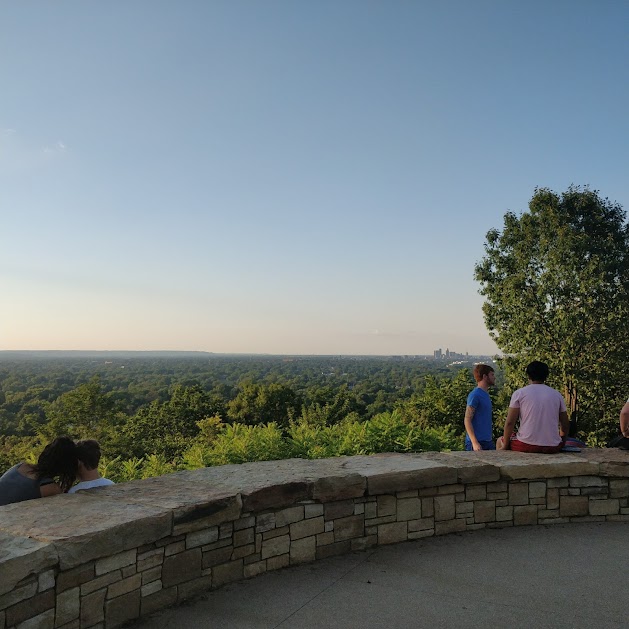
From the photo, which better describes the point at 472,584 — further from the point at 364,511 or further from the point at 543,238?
the point at 543,238

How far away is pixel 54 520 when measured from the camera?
9.98ft

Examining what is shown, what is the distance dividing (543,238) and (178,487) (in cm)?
1750

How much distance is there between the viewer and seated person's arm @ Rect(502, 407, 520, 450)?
17.2ft

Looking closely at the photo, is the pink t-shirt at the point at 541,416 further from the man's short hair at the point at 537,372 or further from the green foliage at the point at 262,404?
the green foliage at the point at 262,404

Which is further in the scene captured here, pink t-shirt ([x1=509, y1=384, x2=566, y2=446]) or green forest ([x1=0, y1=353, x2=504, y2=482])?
green forest ([x1=0, y1=353, x2=504, y2=482])

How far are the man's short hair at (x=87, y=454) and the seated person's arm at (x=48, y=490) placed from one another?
0.24 metres

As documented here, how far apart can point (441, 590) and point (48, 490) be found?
2586 mm

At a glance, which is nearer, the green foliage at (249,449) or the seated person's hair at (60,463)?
the seated person's hair at (60,463)

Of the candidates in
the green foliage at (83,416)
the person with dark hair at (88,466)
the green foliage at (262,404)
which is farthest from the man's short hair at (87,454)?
the green foliage at (262,404)

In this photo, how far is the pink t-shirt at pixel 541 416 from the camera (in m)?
5.18

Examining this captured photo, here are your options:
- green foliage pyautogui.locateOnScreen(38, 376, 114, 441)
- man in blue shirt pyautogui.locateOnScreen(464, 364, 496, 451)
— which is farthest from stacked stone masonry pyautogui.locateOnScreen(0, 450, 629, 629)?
green foliage pyautogui.locateOnScreen(38, 376, 114, 441)

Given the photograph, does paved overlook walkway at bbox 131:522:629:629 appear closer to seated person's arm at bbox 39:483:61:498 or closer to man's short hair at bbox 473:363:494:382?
seated person's arm at bbox 39:483:61:498

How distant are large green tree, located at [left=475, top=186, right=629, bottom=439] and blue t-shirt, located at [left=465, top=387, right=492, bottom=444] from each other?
39.3ft

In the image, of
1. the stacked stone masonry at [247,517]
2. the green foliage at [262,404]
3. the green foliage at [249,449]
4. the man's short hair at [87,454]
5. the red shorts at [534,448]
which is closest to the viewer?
the stacked stone masonry at [247,517]
